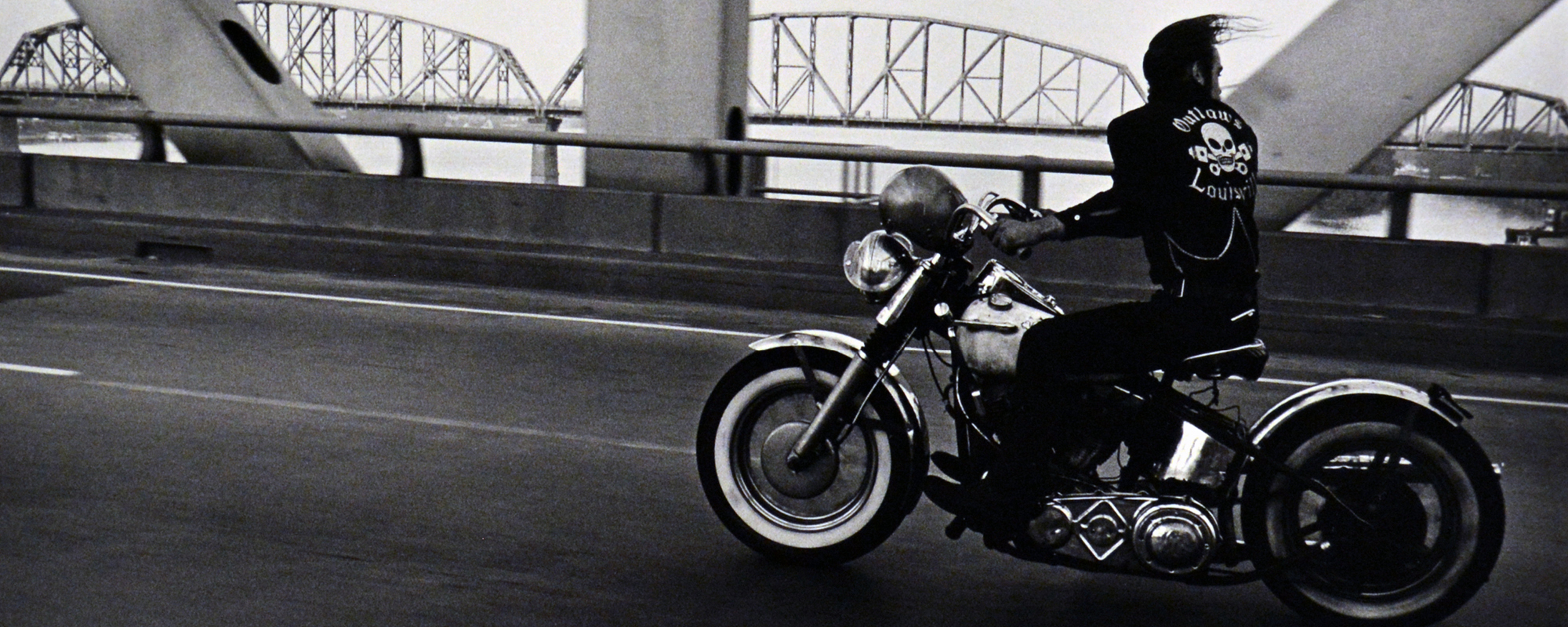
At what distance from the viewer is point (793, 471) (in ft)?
16.8

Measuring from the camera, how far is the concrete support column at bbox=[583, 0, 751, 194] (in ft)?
41.5

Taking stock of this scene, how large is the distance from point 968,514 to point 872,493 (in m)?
0.43

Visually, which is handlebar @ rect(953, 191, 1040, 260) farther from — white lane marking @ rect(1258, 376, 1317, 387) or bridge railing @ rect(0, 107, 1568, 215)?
bridge railing @ rect(0, 107, 1568, 215)

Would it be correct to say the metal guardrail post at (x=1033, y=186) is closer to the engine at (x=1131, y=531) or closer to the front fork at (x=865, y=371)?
the front fork at (x=865, y=371)

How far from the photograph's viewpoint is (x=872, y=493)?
16.6 feet

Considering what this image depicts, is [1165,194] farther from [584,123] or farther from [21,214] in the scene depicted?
[21,214]

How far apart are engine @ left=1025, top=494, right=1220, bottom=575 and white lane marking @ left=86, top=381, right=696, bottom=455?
2.52 meters

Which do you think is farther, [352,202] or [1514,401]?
[352,202]

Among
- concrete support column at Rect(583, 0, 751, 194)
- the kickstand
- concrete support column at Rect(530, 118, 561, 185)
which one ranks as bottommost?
the kickstand

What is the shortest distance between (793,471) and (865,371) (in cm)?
39

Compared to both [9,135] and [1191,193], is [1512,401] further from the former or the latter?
[9,135]

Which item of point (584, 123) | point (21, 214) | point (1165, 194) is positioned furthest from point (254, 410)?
point (21, 214)

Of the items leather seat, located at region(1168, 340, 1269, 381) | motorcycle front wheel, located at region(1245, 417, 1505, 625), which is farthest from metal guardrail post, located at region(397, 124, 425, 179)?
motorcycle front wheel, located at region(1245, 417, 1505, 625)

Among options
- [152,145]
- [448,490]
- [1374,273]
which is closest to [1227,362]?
[448,490]
